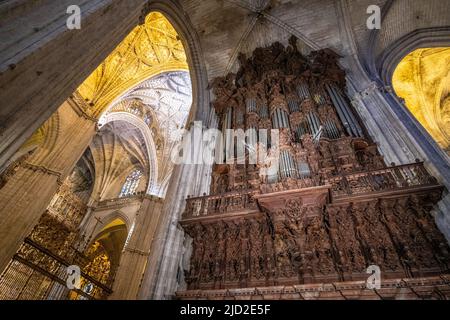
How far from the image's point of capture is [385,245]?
3740 mm

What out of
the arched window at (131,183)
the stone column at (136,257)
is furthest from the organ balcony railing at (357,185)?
the arched window at (131,183)

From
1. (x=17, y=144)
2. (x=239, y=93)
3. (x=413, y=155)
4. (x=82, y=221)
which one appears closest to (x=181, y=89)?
(x=239, y=93)

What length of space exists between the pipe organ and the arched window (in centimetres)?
1470

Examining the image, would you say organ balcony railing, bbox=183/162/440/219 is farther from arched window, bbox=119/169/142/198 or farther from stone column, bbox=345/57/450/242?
arched window, bbox=119/169/142/198

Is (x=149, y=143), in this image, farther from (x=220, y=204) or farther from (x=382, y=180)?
(x=382, y=180)

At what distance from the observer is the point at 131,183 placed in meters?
19.0

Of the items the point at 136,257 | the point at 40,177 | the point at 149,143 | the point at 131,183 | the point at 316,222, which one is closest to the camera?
the point at 316,222

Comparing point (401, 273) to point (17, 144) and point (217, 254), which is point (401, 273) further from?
point (17, 144)

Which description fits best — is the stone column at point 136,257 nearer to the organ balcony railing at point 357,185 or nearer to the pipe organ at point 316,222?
the organ balcony railing at point 357,185

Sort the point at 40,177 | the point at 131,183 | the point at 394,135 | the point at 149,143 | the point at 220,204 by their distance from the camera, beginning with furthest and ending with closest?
A: the point at 131,183 < the point at 149,143 < the point at 40,177 < the point at 394,135 < the point at 220,204

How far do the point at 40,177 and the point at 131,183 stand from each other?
37.4 feet

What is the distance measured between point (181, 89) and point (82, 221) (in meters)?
10.9

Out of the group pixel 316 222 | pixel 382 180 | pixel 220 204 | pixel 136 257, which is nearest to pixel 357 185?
pixel 382 180

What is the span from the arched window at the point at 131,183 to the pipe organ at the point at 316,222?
1470 centimetres
